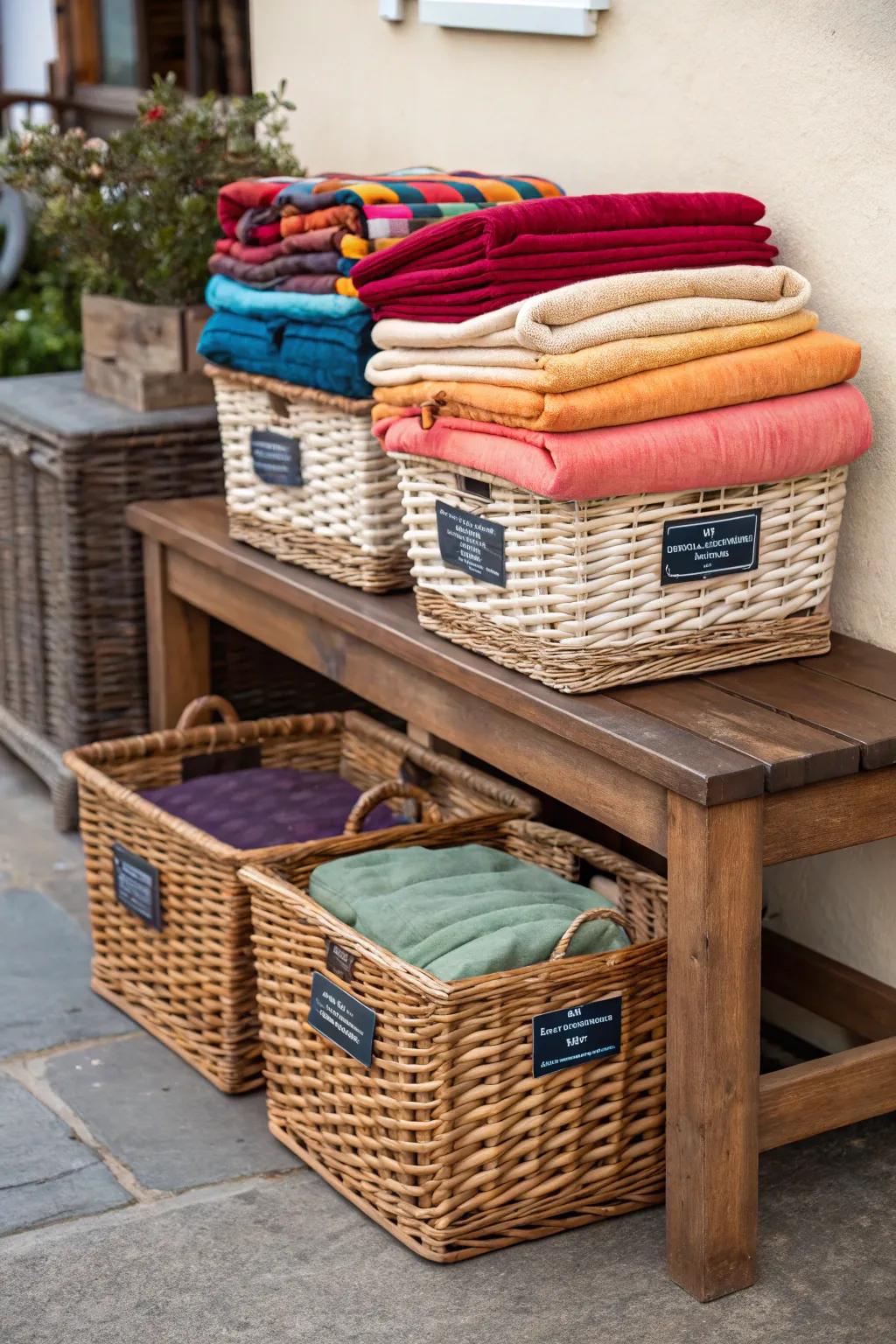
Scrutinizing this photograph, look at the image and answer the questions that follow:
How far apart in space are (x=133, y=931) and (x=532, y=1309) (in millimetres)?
1038

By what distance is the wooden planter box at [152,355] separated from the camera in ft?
11.4

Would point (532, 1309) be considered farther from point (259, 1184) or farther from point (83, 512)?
point (83, 512)

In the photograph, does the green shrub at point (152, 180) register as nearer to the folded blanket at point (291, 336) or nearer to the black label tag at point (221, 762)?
the folded blanket at point (291, 336)

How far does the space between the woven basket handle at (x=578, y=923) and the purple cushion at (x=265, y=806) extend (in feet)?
1.97

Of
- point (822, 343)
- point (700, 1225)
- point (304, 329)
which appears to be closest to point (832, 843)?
point (700, 1225)

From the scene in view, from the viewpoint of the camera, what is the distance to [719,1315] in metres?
2.11

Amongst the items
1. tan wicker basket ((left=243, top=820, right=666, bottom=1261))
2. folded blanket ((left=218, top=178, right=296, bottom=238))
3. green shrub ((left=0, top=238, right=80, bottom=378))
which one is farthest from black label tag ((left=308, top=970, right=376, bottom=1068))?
green shrub ((left=0, top=238, right=80, bottom=378))

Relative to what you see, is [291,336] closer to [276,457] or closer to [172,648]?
[276,457]

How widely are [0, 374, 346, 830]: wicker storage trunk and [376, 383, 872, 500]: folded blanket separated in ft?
4.00

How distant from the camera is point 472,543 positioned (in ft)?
7.71

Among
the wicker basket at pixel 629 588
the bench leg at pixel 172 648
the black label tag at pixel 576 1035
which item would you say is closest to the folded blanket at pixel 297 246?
the wicker basket at pixel 629 588

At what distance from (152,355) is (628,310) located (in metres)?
1.59

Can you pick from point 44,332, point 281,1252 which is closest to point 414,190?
point 281,1252

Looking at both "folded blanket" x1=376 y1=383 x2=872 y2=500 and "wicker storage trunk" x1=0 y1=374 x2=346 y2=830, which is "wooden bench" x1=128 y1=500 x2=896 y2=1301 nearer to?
"folded blanket" x1=376 y1=383 x2=872 y2=500
